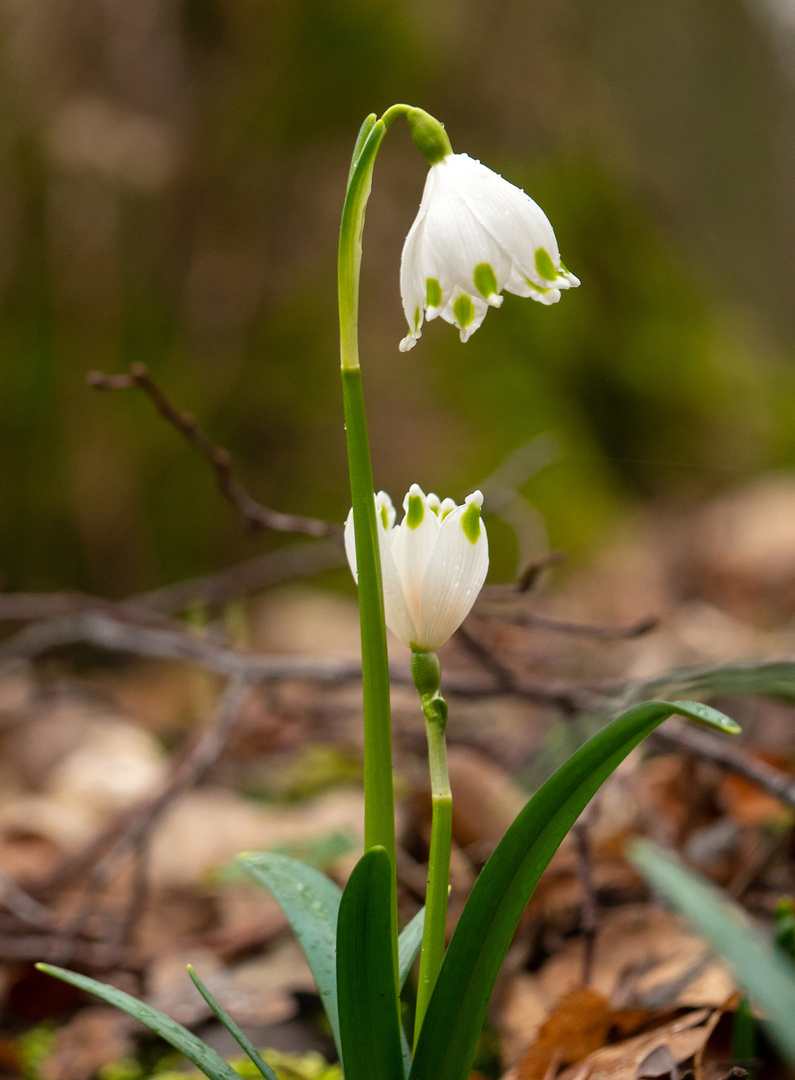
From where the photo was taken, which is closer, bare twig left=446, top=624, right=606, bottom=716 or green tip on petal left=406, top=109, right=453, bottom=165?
green tip on petal left=406, top=109, right=453, bottom=165

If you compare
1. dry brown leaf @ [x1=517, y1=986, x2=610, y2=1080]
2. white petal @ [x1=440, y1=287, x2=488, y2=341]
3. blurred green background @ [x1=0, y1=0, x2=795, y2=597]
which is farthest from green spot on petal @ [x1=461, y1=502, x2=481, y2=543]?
blurred green background @ [x1=0, y1=0, x2=795, y2=597]

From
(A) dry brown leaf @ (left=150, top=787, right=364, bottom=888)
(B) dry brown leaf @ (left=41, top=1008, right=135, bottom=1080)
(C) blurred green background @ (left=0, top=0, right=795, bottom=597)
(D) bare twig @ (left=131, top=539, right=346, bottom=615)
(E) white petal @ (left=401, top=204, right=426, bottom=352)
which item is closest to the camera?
(E) white petal @ (left=401, top=204, right=426, bottom=352)

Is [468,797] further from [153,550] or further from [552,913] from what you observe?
[153,550]

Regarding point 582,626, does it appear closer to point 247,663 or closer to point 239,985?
point 247,663

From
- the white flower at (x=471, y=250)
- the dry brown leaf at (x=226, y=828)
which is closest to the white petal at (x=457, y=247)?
the white flower at (x=471, y=250)

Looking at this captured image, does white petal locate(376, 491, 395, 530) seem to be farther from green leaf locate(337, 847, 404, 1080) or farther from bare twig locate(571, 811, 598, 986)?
bare twig locate(571, 811, 598, 986)

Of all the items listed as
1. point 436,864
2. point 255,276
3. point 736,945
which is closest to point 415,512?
point 436,864
